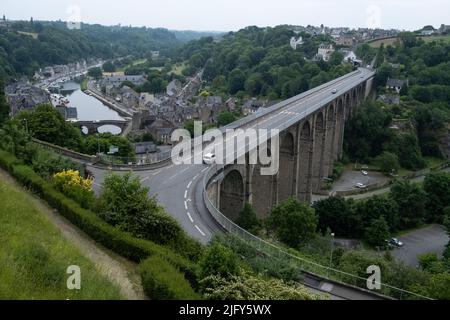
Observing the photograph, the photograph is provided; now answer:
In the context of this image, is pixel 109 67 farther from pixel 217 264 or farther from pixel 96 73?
pixel 217 264

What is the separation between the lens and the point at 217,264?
39.2 feet

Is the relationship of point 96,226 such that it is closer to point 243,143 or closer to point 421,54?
point 243,143

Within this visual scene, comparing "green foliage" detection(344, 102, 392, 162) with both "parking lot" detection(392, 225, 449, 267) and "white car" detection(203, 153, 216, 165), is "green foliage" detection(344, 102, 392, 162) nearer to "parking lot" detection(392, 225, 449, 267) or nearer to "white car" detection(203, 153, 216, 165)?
"parking lot" detection(392, 225, 449, 267)

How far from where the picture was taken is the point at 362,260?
21.1 meters

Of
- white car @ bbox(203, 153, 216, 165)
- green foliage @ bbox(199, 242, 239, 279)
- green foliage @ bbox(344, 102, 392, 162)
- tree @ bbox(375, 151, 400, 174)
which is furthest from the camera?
green foliage @ bbox(344, 102, 392, 162)

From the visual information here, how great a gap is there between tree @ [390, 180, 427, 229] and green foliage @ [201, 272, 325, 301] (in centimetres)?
3562

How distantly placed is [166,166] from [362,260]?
44.7 ft

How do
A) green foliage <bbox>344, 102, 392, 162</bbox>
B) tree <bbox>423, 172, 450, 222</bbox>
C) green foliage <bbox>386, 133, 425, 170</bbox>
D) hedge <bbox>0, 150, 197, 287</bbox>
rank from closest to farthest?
hedge <bbox>0, 150, 197, 287</bbox>, tree <bbox>423, 172, 450, 222</bbox>, green foliage <bbox>386, 133, 425, 170</bbox>, green foliage <bbox>344, 102, 392, 162</bbox>

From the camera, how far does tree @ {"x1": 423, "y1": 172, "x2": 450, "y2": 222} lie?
46969 millimetres

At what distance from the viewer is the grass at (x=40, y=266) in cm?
1038

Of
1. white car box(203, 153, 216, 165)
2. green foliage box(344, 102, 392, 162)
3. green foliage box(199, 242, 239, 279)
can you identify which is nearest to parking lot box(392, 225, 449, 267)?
white car box(203, 153, 216, 165)

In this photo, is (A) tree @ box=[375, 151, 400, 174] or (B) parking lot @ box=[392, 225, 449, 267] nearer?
(B) parking lot @ box=[392, 225, 449, 267]

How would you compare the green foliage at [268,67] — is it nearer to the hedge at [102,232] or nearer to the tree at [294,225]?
the tree at [294,225]
